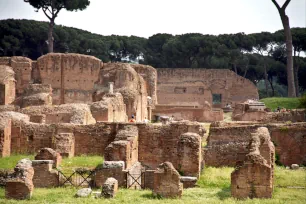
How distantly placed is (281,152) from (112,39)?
41.5 metres

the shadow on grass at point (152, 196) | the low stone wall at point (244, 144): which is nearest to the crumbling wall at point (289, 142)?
the low stone wall at point (244, 144)

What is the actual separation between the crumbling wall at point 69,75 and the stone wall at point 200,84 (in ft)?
60.6

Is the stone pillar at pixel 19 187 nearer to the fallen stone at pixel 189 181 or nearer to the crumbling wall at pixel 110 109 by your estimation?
the fallen stone at pixel 189 181

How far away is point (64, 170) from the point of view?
44.3ft

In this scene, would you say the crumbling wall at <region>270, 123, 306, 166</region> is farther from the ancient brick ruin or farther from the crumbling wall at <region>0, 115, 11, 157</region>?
the crumbling wall at <region>0, 115, 11, 157</region>

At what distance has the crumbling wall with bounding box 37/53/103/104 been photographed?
30609 millimetres

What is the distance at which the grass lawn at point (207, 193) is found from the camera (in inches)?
402

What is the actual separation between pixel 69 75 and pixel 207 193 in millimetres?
21400

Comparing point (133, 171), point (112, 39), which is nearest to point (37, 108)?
point (133, 171)

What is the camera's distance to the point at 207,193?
11.2m

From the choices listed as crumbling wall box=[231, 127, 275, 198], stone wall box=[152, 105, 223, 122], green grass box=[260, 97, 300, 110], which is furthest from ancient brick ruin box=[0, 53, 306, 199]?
stone wall box=[152, 105, 223, 122]

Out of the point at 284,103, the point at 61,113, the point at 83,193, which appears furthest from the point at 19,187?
the point at 284,103

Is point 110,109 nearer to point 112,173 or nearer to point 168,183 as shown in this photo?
point 112,173

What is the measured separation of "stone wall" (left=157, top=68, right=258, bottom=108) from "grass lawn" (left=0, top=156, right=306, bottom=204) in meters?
35.4
